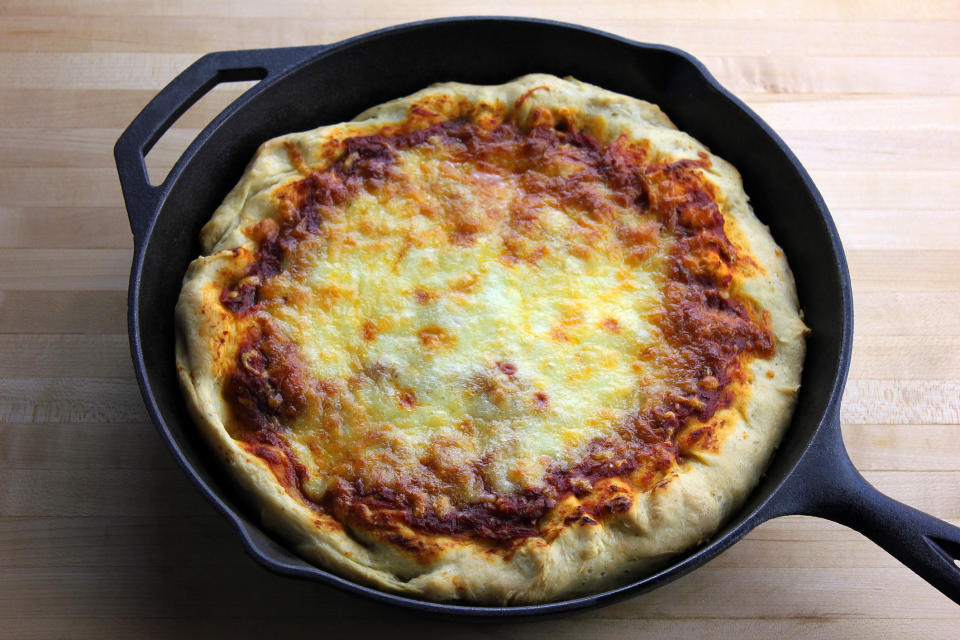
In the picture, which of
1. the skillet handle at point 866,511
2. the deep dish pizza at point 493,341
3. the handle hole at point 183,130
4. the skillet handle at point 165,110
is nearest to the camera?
the skillet handle at point 866,511

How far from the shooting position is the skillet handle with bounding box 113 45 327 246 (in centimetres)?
287

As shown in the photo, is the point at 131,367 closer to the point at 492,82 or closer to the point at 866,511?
the point at 492,82

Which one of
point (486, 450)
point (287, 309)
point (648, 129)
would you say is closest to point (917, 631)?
point (486, 450)

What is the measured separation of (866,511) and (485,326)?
51.0 inches

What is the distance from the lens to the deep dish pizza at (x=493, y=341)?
258 centimetres

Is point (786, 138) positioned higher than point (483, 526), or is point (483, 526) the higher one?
point (786, 138)

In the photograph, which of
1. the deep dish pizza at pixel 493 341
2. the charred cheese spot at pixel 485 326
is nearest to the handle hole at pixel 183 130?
the deep dish pizza at pixel 493 341

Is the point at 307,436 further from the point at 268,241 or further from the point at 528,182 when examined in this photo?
the point at 528,182

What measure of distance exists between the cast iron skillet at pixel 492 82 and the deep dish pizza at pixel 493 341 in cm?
12

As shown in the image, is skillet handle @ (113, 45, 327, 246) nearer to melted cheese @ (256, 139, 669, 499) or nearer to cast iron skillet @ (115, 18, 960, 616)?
cast iron skillet @ (115, 18, 960, 616)

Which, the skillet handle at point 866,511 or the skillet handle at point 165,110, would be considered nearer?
the skillet handle at point 866,511

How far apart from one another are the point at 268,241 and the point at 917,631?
260cm

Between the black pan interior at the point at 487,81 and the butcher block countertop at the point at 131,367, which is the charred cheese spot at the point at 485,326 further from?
the butcher block countertop at the point at 131,367

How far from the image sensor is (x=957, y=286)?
11.8 feet
